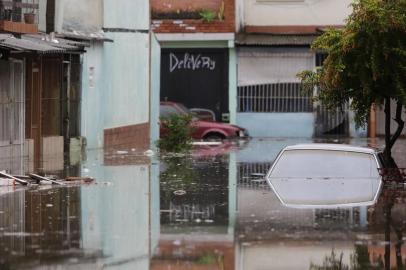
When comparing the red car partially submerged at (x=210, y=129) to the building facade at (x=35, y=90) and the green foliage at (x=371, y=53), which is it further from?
the green foliage at (x=371, y=53)

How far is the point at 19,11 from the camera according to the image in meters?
24.5

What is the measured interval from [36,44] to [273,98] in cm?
1983

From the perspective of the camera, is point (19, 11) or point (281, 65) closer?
point (19, 11)

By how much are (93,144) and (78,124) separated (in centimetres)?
117

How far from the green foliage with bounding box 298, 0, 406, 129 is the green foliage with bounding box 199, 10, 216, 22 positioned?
72.3 ft

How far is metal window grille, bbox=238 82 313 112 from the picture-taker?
142 ft

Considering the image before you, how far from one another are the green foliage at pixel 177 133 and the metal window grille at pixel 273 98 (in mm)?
12616

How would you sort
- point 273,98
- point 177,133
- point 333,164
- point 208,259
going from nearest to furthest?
1. point 208,259
2. point 333,164
3. point 177,133
4. point 273,98

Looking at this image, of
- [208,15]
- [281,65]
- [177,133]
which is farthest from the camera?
[281,65]

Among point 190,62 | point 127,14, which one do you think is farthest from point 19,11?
point 190,62

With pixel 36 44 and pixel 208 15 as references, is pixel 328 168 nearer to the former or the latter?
pixel 36 44

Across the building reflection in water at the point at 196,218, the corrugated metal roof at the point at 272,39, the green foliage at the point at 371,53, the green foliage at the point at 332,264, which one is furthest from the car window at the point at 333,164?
the corrugated metal roof at the point at 272,39

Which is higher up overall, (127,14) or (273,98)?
(127,14)

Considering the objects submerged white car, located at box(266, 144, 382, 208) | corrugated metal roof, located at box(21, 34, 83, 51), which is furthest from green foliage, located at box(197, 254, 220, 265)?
corrugated metal roof, located at box(21, 34, 83, 51)
